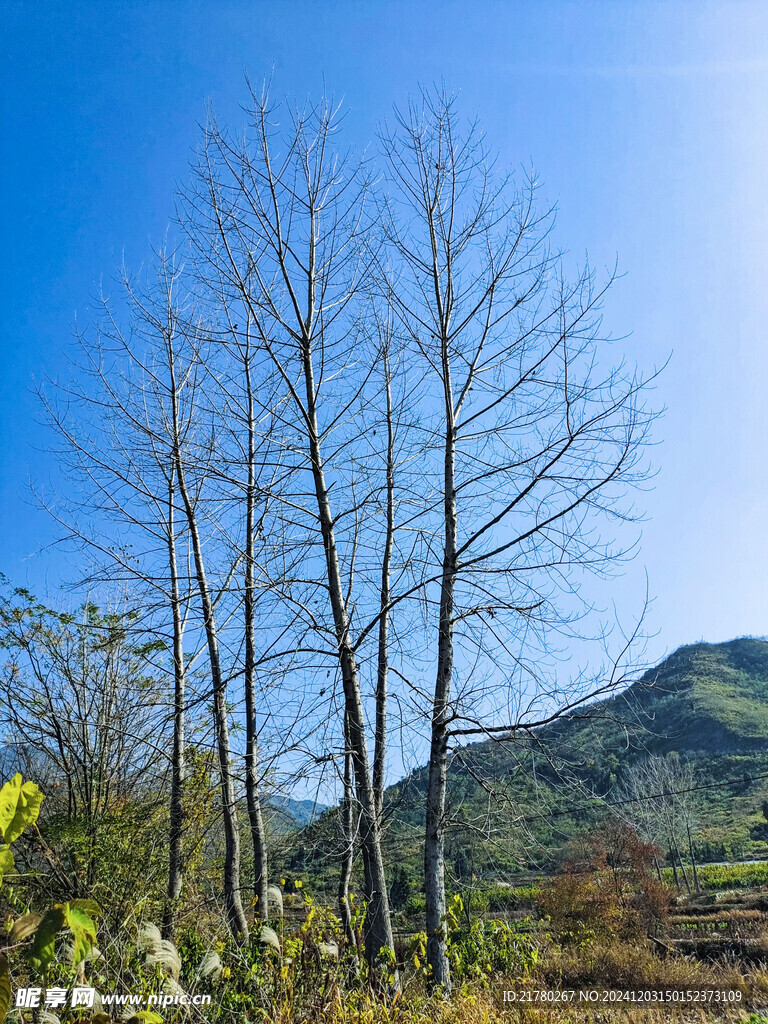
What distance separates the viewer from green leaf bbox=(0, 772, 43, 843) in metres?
1.80

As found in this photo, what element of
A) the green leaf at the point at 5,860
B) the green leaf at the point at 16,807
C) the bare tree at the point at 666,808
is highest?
the green leaf at the point at 16,807

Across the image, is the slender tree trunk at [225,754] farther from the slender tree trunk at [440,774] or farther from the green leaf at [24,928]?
the green leaf at [24,928]

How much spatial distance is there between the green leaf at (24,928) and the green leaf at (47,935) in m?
0.07

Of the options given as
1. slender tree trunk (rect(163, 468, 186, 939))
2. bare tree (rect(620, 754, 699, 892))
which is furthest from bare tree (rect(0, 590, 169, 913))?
bare tree (rect(620, 754, 699, 892))

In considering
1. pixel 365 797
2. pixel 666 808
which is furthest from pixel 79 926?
pixel 666 808

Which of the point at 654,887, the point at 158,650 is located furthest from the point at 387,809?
the point at 654,887

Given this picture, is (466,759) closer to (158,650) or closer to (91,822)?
(158,650)

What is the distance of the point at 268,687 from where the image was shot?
16.3ft

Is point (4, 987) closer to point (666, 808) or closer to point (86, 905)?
point (86, 905)

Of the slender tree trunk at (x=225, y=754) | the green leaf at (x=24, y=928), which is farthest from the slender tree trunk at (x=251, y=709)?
the green leaf at (x=24, y=928)

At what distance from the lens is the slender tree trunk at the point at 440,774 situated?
506 cm

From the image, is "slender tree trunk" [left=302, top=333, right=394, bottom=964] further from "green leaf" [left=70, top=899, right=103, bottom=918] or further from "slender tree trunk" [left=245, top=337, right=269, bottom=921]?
"green leaf" [left=70, top=899, right=103, bottom=918]

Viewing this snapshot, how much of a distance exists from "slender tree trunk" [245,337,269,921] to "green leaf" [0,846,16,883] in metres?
2.92

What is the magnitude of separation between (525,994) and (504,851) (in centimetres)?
146
